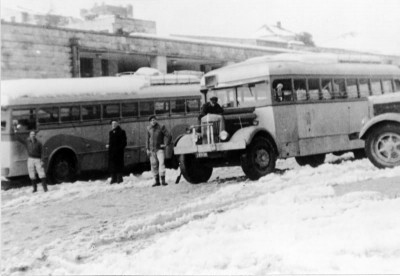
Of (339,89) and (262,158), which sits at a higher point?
(339,89)

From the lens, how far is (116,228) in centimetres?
733

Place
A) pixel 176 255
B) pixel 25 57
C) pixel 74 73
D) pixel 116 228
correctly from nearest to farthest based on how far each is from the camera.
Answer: pixel 176 255
pixel 116 228
pixel 25 57
pixel 74 73

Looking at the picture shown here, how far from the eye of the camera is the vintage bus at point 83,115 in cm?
1306

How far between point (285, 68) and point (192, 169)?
8.29 ft

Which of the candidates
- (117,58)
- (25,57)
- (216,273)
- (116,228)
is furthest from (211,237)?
(117,58)

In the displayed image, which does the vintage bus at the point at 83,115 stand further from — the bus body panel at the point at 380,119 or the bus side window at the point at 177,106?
the bus body panel at the point at 380,119

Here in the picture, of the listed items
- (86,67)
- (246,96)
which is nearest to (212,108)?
(246,96)

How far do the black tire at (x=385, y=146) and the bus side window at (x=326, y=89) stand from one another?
2.90 metres

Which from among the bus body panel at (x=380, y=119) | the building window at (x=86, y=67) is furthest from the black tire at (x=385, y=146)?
the building window at (x=86, y=67)

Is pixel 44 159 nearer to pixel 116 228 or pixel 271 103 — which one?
pixel 271 103

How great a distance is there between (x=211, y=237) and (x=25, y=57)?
15.8 meters

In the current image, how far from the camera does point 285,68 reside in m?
11.3

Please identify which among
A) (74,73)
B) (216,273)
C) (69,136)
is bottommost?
(216,273)

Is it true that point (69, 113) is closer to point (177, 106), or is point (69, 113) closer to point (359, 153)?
point (177, 106)
